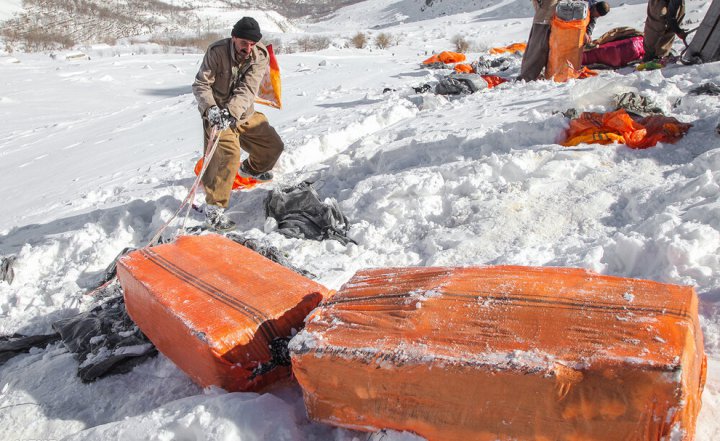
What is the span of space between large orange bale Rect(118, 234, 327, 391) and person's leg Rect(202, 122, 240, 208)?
4.31ft

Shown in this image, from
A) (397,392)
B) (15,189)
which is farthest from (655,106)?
(15,189)

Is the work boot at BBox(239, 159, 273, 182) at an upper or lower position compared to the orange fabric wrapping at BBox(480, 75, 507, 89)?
lower

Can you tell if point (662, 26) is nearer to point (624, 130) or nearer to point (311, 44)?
point (624, 130)

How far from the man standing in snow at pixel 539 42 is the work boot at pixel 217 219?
486 centimetres

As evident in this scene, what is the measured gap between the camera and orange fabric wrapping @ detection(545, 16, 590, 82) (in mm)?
6586

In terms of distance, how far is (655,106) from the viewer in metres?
4.48

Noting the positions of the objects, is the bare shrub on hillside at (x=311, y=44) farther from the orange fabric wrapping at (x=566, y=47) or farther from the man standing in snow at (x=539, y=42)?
the orange fabric wrapping at (x=566, y=47)

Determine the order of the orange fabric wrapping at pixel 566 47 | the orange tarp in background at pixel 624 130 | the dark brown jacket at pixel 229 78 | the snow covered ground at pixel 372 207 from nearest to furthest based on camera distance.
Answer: the snow covered ground at pixel 372 207 < the orange tarp in background at pixel 624 130 < the dark brown jacket at pixel 229 78 < the orange fabric wrapping at pixel 566 47

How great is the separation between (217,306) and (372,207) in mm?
1769

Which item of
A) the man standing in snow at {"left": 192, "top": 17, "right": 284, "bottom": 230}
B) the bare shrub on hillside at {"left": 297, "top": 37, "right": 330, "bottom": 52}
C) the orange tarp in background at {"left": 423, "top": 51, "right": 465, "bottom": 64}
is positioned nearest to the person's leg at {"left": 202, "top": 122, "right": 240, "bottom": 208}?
the man standing in snow at {"left": 192, "top": 17, "right": 284, "bottom": 230}

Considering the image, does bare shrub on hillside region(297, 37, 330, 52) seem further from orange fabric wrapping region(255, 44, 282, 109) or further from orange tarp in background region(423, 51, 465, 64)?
orange fabric wrapping region(255, 44, 282, 109)

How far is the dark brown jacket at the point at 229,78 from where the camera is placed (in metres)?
3.93

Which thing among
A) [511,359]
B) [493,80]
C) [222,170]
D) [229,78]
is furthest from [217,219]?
[493,80]

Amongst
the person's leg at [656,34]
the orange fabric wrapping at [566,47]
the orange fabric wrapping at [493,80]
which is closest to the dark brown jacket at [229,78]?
the orange fabric wrapping at [493,80]
